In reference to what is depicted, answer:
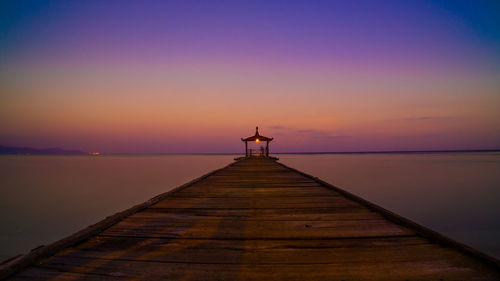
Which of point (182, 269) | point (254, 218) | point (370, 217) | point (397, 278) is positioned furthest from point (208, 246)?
point (370, 217)

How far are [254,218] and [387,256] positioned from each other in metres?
1.43

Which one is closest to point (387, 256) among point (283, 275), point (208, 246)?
point (283, 275)

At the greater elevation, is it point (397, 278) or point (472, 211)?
point (397, 278)

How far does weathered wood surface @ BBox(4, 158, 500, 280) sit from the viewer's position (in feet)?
5.03

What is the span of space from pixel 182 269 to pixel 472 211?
13.0m

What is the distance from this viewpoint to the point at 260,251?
6.17ft

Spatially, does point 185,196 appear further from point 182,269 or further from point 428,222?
point 428,222

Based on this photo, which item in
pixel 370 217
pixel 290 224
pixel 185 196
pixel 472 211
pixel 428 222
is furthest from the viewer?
pixel 472 211

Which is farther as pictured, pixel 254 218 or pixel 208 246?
pixel 254 218

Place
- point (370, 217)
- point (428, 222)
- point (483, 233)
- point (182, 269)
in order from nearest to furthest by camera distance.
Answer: point (182, 269), point (370, 217), point (483, 233), point (428, 222)

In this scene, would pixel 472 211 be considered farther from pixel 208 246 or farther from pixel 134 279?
pixel 134 279

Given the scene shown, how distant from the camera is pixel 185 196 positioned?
165 inches

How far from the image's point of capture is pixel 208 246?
6.48ft

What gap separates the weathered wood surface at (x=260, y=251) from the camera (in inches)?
60.4
